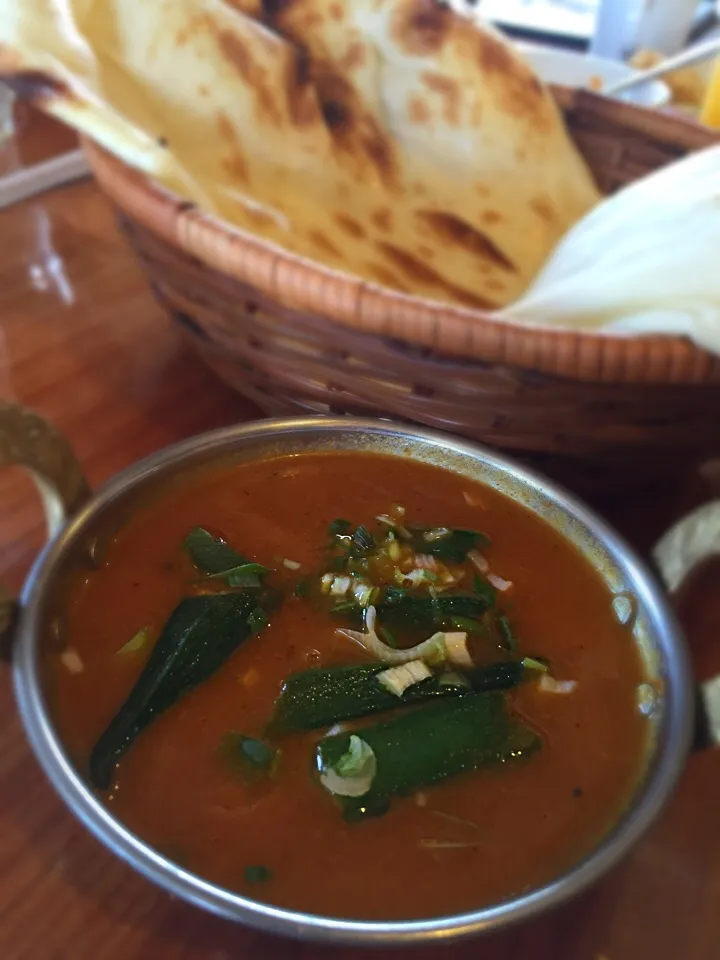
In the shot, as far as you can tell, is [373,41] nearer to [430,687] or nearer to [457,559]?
[457,559]

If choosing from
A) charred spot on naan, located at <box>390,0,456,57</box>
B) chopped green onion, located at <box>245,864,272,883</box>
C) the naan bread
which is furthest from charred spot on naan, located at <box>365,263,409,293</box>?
chopped green onion, located at <box>245,864,272,883</box>

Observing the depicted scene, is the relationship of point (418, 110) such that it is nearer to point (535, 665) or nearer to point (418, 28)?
point (418, 28)

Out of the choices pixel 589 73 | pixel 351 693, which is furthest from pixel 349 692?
pixel 589 73

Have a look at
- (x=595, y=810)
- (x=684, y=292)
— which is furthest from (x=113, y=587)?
(x=684, y=292)

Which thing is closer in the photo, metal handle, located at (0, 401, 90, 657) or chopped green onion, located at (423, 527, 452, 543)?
metal handle, located at (0, 401, 90, 657)

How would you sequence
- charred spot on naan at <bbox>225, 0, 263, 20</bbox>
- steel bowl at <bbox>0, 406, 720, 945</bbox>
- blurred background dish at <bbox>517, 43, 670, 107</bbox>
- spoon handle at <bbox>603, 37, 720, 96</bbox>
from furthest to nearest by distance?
blurred background dish at <bbox>517, 43, 670, 107</bbox> → spoon handle at <bbox>603, 37, 720, 96</bbox> → charred spot on naan at <bbox>225, 0, 263, 20</bbox> → steel bowl at <bbox>0, 406, 720, 945</bbox>

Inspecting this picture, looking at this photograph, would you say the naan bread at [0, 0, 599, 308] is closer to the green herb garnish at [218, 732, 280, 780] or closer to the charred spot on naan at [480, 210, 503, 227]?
the charred spot on naan at [480, 210, 503, 227]
